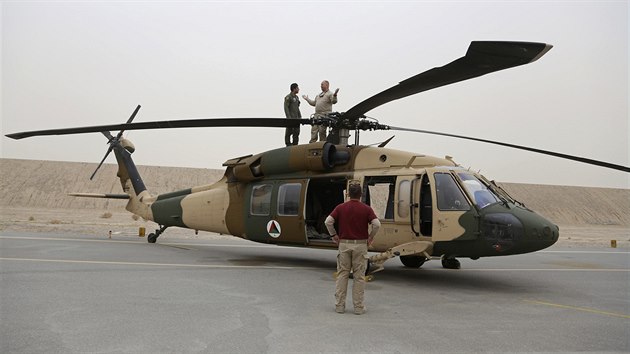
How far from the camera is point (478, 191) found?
336 inches

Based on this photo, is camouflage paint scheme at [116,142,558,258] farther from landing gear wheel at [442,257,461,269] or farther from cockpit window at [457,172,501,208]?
landing gear wheel at [442,257,461,269]

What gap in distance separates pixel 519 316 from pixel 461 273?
4.34m

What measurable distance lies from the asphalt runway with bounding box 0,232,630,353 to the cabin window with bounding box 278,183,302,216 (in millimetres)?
1244

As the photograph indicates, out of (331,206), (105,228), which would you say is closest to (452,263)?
(331,206)

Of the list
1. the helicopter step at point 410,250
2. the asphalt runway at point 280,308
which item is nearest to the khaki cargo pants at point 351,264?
the asphalt runway at point 280,308

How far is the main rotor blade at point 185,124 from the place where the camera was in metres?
9.07

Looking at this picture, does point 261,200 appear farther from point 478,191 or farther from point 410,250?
point 478,191

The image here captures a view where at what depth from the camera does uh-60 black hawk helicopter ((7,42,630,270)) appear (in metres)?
7.79

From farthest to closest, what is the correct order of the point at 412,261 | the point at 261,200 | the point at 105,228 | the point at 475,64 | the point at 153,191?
the point at 153,191
the point at 105,228
the point at 261,200
the point at 412,261
the point at 475,64

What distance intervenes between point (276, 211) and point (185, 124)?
2928mm

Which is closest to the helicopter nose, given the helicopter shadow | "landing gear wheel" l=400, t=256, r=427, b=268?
the helicopter shadow

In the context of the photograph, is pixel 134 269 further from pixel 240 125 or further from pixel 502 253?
pixel 502 253

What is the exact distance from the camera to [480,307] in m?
6.52

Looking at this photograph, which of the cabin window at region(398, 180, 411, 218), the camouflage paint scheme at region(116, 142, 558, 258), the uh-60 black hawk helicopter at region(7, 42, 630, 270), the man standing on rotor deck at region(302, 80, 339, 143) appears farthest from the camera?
the man standing on rotor deck at region(302, 80, 339, 143)
